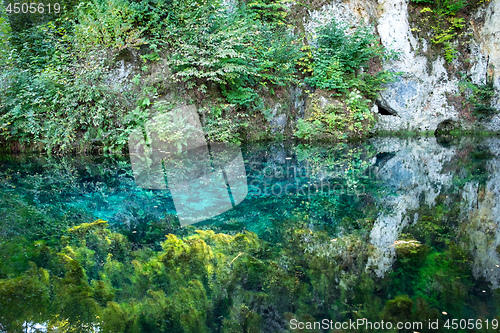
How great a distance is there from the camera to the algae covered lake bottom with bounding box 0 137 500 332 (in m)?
2.07

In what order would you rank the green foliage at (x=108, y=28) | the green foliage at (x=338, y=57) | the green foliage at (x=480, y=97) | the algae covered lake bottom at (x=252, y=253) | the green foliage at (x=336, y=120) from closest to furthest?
1. the algae covered lake bottom at (x=252, y=253)
2. the green foliage at (x=108, y=28)
3. the green foliage at (x=336, y=120)
4. the green foliage at (x=338, y=57)
5. the green foliage at (x=480, y=97)

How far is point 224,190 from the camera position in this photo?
527cm

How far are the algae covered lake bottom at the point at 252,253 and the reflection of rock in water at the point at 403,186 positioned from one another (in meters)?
0.03

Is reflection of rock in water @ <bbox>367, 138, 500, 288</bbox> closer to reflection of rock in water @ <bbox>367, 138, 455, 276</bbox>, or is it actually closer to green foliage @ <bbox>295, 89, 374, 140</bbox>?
reflection of rock in water @ <bbox>367, 138, 455, 276</bbox>

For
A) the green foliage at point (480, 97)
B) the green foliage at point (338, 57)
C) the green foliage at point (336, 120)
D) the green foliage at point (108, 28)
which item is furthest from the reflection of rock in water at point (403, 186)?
the green foliage at point (108, 28)

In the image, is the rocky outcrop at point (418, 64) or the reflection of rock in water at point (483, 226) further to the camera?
the rocky outcrop at point (418, 64)

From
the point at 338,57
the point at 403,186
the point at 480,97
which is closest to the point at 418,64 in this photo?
the point at 480,97

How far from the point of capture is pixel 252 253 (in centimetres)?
295

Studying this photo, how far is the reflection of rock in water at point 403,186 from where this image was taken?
3.15 meters

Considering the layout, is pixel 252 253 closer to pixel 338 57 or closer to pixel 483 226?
pixel 483 226

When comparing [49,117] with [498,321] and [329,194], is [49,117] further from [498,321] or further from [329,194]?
[498,321]

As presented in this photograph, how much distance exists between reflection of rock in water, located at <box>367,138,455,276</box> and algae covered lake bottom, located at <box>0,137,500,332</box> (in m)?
0.03

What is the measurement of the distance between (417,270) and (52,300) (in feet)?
9.60

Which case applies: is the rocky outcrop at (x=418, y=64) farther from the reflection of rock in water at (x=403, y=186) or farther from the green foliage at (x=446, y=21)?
the reflection of rock in water at (x=403, y=186)
